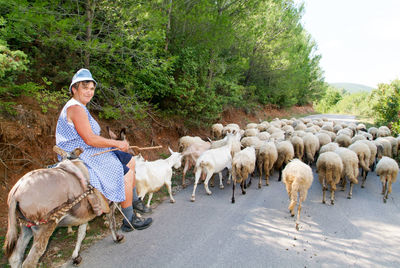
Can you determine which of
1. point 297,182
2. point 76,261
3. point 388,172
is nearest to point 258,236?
point 297,182

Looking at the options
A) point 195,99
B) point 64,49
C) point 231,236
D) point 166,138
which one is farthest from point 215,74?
point 231,236

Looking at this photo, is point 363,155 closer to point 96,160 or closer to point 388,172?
→ point 388,172

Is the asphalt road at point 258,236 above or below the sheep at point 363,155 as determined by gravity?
below

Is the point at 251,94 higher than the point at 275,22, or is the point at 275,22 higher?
the point at 275,22

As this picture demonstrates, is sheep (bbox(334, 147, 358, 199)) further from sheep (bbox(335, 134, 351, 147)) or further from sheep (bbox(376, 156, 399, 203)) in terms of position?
sheep (bbox(335, 134, 351, 147))

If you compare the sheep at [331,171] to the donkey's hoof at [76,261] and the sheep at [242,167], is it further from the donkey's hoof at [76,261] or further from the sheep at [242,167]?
the donkey's hoof at [76,261]

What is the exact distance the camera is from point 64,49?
6.38m

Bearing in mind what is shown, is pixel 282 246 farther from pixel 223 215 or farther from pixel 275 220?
pixel 223 215

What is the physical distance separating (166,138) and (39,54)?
5070 millimetres

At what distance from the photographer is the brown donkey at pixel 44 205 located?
2.32 metres

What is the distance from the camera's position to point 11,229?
2.35m

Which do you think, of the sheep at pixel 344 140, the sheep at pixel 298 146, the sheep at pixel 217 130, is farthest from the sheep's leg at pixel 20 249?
the sheep at pixel 344 140

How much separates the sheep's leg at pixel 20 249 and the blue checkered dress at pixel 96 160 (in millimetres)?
804

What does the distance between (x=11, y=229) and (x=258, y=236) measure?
3561 mm
